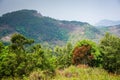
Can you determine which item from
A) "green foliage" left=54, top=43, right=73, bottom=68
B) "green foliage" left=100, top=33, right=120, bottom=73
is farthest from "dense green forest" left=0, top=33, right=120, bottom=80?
"green foliage" left=54, top=43, right=73, bottom=68

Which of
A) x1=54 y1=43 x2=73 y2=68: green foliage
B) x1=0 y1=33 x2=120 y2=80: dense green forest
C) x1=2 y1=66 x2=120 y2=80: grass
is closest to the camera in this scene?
x1=2 y1=66 x2=120 y2=80: grass

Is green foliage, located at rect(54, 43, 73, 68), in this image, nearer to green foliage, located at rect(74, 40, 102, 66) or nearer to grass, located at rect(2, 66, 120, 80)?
green foliage, located at rect(74, 40, 102, 66)

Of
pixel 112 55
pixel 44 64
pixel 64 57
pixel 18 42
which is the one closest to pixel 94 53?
pixel 112 55

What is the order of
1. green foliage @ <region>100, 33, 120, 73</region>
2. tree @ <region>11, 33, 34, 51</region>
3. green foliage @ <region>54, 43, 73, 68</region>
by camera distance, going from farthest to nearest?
green foliage @ <region>54, 43, 73, 68</region>
green foliage @ <region>100, 33, 120, 73</region>
tree @ <region>11, 33, 34, 51</region>

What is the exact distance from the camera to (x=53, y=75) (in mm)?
29406

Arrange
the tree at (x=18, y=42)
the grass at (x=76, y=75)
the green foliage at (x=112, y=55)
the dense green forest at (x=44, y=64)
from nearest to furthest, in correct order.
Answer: the grass at (x=76, y=75) → the dense green forest at (x=44, y=64) → the tree at (x=18, y=42) → the green foliage at (x=112, y=55)

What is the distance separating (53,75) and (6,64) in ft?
20.6

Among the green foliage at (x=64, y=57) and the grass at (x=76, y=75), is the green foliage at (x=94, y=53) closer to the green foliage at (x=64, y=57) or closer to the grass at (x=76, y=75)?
the grass at (x=76, y=75)

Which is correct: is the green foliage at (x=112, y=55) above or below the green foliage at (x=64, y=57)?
above

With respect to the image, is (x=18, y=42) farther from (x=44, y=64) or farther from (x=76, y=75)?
(x=76, y=75)

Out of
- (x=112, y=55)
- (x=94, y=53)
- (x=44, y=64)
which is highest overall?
(x=112, y=55)

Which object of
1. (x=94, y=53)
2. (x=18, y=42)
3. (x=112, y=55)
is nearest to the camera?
(x=18, y=42)

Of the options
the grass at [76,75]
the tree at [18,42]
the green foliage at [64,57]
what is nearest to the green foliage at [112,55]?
the grass at [76,75]

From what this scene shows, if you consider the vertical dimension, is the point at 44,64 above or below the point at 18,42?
below
